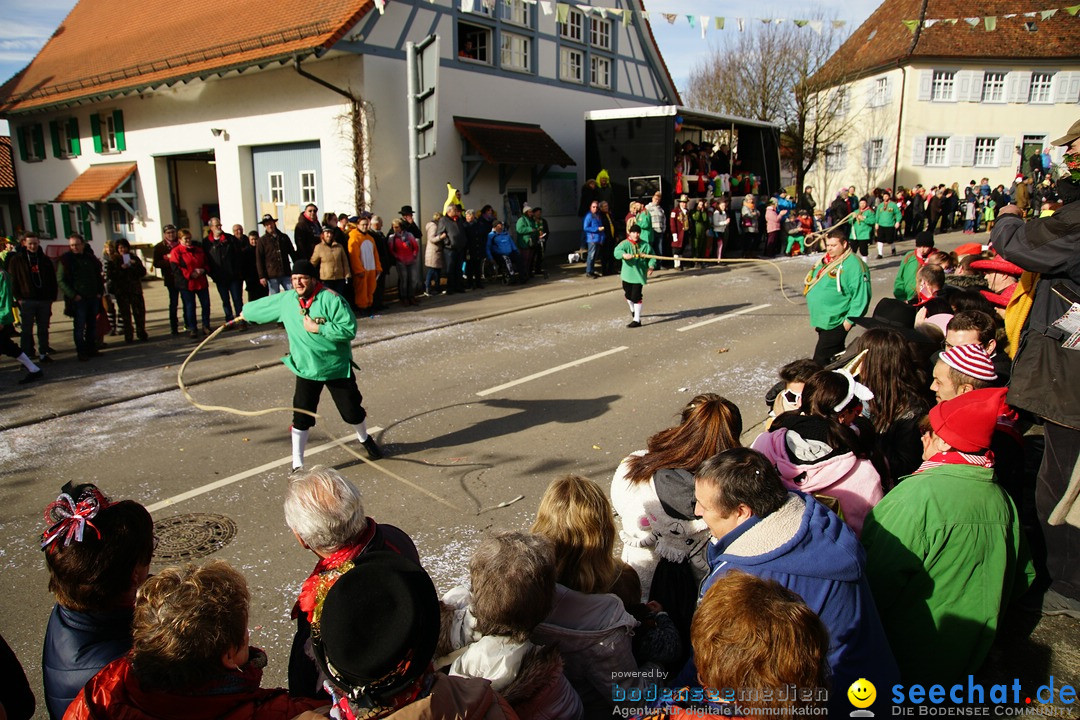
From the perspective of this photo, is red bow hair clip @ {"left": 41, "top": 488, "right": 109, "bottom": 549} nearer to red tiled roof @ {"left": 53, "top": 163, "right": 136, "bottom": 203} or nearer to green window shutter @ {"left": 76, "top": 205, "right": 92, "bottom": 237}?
red tiled roof @ {"left": 53, "top": 163, "right": 136, "bottom": 203}

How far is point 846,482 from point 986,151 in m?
40.4

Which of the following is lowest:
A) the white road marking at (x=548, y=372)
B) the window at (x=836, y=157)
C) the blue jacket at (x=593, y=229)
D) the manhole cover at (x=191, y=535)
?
the manhole cover at (x=191, y=535)

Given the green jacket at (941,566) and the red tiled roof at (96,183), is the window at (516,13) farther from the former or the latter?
the green jacket at (941,566)

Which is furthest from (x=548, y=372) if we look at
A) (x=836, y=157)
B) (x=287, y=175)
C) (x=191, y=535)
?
(x=836, y=157)

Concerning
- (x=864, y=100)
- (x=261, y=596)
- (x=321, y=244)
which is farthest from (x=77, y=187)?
(x=864, y=100)

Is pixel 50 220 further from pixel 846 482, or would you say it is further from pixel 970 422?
pixel 970 422

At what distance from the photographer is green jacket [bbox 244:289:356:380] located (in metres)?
6.04

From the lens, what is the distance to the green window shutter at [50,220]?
84.7 feet

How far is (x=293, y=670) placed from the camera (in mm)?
2732

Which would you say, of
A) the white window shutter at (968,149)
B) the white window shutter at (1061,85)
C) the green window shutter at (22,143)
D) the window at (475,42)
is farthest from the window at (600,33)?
the white window shutter at (1061,85)

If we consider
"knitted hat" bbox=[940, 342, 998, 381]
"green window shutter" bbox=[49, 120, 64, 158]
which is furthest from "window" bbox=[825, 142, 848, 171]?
"knitted hat" bbox=[940, 342, 998, 381]

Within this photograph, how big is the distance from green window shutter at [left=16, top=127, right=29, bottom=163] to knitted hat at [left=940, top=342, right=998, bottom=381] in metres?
31.4

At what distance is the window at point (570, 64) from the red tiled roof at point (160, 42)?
7739 millimetres

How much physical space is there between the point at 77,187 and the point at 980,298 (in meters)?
26.4
